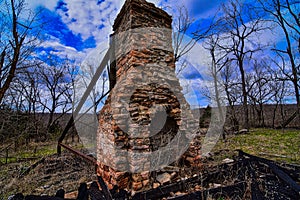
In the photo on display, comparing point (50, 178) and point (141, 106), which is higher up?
point (141, 106)

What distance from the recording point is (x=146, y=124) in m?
3.58

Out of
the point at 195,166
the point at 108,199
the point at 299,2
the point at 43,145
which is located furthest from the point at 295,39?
the point at 43,145

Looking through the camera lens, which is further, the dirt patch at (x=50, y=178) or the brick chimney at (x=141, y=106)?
the dirt patch at (x=50, y=178)

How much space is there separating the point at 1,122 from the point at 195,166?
5865mm

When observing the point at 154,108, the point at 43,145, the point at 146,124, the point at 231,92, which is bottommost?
the point at 43,145

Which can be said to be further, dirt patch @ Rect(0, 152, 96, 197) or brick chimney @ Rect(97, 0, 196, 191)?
dirt patch @ Rect(0, 152, 96, 197)

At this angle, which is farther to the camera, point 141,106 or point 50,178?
point 50,178

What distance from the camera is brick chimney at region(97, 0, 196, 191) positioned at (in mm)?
3398

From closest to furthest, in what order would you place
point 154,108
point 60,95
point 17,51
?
point 154,108 < point 17,51 < point 60,95

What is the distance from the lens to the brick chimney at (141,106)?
11.1 ft

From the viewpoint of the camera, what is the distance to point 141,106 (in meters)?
3.67

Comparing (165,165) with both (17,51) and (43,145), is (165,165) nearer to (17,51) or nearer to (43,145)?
(17,51)

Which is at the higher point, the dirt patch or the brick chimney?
the brick chimney

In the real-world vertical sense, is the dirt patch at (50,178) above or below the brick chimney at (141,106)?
below
